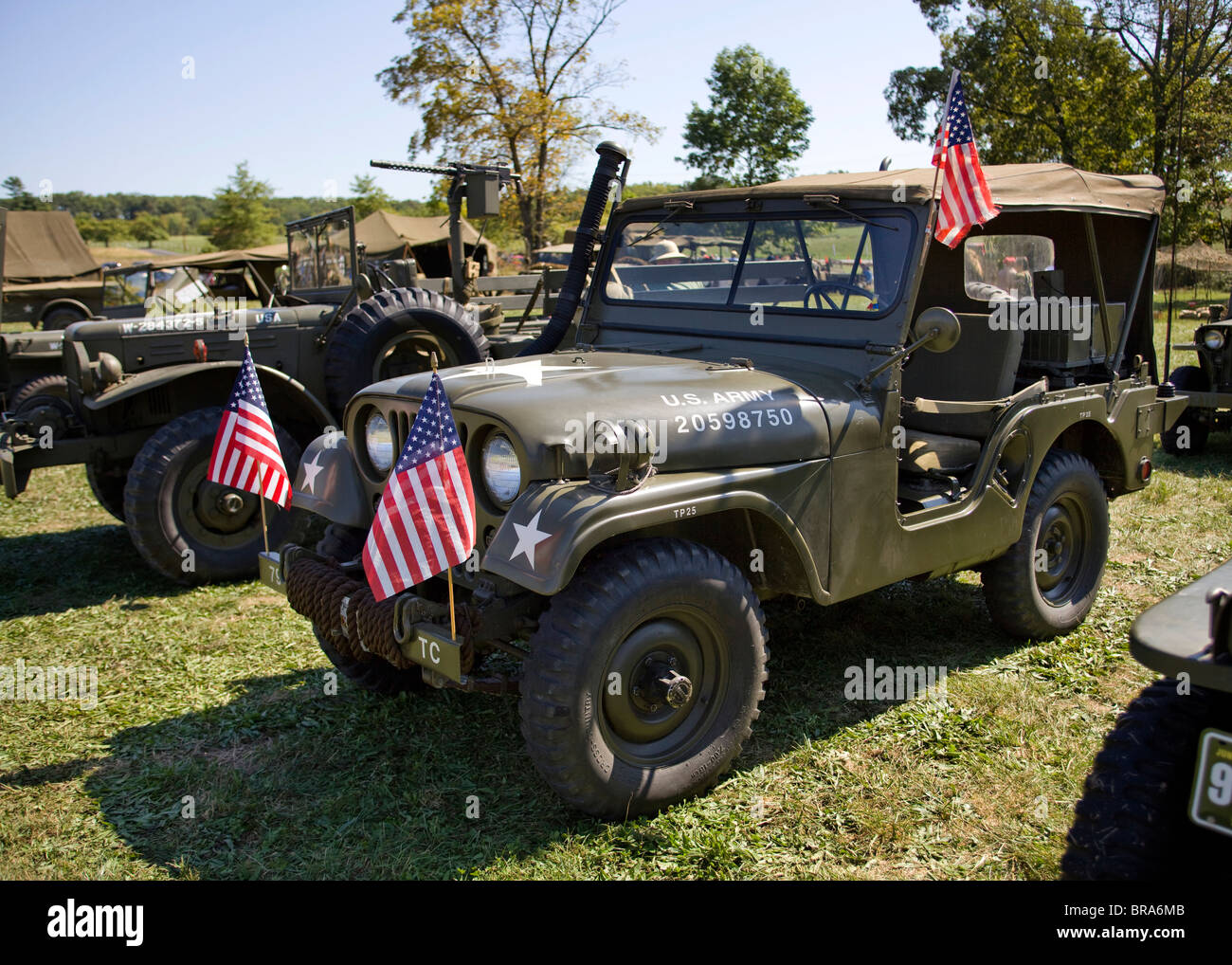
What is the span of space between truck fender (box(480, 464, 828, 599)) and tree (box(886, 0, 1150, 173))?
77.7ft

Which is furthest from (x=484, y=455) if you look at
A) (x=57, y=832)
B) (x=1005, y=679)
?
(x=1005, y=679)

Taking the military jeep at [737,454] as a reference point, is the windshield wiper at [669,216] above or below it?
above

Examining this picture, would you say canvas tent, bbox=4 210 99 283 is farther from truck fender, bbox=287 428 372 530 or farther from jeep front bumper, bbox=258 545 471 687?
jeep front bumper, bbox=258 545 471 687

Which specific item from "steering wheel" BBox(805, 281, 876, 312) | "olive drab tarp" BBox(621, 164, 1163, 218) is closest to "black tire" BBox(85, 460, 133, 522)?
"olive drab tarp" BBox(621, 164, 1163, 218)

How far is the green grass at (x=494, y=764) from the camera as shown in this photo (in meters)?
3.08

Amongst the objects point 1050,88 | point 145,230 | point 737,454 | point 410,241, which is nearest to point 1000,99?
point 1050,88

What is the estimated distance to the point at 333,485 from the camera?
152 inches

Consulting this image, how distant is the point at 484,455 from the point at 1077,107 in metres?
25.5

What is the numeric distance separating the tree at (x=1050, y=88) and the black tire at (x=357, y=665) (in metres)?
23.7

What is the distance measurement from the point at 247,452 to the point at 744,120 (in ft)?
100

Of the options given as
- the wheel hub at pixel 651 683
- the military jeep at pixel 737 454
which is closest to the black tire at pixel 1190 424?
the military jeep at pixel 737 454

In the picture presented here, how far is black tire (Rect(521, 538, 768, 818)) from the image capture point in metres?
2.89

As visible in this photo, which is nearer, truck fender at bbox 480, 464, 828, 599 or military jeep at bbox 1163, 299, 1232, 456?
truck fender at bbox 480, 464, 828, 599

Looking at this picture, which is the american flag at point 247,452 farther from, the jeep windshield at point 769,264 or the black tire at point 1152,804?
the black tire at point 1152,804
